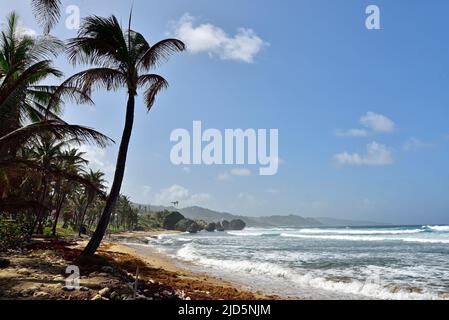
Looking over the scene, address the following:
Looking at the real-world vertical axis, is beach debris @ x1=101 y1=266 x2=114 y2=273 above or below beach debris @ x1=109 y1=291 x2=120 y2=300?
above

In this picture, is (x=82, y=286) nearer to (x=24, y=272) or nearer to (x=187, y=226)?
(x=24, y=272)

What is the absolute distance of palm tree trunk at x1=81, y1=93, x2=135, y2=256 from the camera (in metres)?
13.3

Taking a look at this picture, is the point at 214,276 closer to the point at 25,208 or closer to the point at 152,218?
the point at 25,208

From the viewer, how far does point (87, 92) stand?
1415cm

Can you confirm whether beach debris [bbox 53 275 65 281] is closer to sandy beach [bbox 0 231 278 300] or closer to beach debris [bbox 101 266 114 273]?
sandy beach [bbox 0 231 278 300]

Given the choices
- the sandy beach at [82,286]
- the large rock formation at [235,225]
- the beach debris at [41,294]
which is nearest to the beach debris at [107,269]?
the sandy beach at [82,286]

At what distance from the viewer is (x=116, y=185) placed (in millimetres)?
13547

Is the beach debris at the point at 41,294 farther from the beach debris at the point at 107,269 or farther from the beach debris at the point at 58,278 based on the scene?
the beach debris at the point at 107,269

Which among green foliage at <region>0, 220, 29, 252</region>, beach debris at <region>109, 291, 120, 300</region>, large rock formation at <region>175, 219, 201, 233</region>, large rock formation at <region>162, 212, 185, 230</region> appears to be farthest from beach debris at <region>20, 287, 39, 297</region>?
large rock formation at <region>162, 212, 185, 230</region>

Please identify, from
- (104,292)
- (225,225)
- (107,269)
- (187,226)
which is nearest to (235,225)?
(225,225)

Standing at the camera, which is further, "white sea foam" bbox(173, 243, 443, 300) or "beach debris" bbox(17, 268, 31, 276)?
"white sea foam" bbox(173, 243, 443, 300)

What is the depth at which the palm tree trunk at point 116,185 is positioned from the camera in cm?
1334
